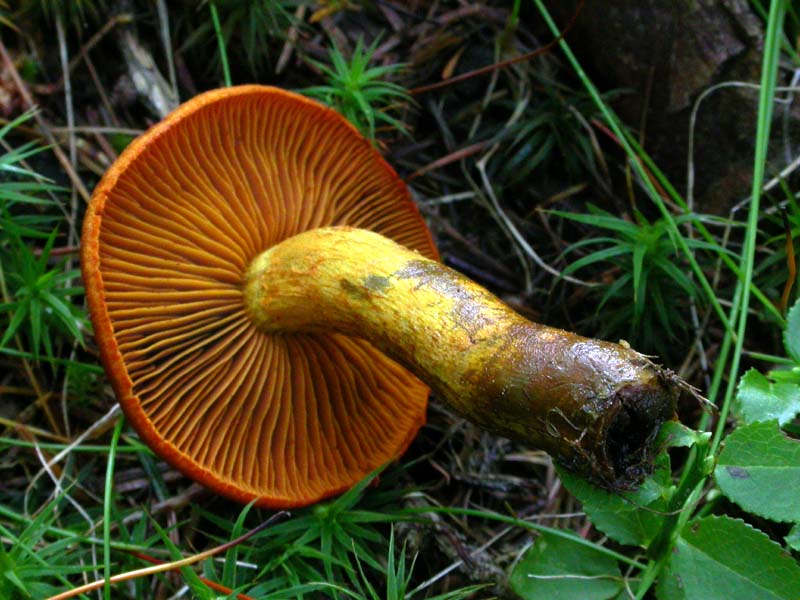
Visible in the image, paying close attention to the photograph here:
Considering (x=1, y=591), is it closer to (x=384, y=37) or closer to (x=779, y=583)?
(x=779, y=583)

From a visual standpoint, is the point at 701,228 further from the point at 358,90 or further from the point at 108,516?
the point at 108,516

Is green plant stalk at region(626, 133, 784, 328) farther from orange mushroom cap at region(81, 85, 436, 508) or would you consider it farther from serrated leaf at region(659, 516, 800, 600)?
orange mushroom cap at region(81, 85, 436, 508)

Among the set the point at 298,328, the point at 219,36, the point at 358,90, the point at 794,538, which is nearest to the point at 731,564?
the point at 794,538

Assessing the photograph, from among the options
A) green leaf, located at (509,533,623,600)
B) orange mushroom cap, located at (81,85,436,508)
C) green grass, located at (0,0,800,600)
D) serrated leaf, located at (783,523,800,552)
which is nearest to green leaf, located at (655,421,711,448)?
green grass, located at (0,0,800,600)

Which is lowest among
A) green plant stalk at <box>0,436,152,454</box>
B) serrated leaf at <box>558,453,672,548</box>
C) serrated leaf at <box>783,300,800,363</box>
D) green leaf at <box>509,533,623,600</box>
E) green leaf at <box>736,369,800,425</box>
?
green plant stalk at <box>0,436,152,454</box>

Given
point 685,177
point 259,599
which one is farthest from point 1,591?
point 685,177

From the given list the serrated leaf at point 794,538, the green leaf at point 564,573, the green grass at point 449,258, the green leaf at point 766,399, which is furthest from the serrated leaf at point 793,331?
the green leaf at point 564,573
